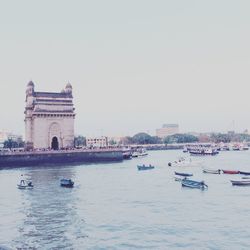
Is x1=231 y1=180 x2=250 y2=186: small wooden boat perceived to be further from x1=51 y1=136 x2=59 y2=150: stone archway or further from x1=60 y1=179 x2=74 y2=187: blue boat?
x1=51 y1=136 x2=59 y2=150: stone archway

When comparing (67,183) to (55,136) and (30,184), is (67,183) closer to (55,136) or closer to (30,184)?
(30,184)

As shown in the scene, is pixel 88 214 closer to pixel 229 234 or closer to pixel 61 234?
pixel 61 234

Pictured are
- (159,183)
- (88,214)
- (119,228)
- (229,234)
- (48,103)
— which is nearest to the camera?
(229,234)

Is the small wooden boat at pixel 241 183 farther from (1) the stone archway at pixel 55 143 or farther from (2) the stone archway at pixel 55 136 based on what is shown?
(1) the stone archway at pixel 55 143

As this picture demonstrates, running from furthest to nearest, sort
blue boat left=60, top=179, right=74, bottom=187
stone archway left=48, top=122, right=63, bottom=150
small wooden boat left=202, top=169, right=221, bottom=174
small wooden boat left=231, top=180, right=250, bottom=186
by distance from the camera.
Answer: stone archway left=48, top=122, right=63, bottom=150 < small wooden boat left=202, top=169, right=221, bottom=174 < small wooden boat left=231, top=180, right=250, bottom=186 < blue boat left=60, top=179, right=74, bottom=187

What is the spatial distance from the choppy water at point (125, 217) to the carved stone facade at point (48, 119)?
49828mm

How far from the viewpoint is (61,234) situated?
1249 inches

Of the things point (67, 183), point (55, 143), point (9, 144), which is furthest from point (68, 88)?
point (67, 183)

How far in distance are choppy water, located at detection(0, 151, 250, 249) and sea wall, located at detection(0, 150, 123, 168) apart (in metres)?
37.3

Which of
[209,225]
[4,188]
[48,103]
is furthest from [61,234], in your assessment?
[48,103]

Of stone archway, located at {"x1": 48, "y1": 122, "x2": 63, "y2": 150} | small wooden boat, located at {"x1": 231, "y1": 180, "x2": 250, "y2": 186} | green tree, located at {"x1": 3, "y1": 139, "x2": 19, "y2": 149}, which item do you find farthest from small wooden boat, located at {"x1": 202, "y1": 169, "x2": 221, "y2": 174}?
green tree, located at {"x1": 3, "y1": 139, "x2": 19, "y2": 149}

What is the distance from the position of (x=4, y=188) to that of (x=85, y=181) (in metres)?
10.9

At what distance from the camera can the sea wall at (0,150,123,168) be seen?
9438 cm

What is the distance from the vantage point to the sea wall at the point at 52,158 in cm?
9438
